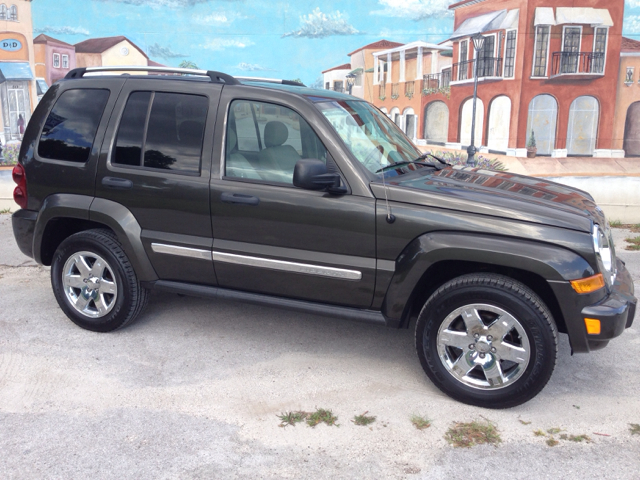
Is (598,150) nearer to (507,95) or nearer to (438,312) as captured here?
(507,95)

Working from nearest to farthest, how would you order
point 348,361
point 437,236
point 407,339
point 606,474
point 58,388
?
1. point 606,474
2. point 437,236
3. point 58,388
4. point 348,361
5. point 407,339

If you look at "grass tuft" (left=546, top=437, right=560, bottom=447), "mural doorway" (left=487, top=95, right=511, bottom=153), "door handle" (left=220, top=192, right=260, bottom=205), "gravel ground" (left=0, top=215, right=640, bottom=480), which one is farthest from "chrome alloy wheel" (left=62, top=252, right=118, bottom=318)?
"mural doorway" (left=487, top=95, right=511, bottom=153)

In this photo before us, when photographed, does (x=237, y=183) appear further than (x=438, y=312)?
Yes

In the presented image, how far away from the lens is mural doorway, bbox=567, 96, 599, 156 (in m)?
8.48

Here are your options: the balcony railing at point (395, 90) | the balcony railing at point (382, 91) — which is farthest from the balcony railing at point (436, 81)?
the balcony railing at point (382, 91)

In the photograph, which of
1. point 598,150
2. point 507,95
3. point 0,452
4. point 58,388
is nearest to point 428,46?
point 507,95

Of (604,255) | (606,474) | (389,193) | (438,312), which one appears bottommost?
(606,474)

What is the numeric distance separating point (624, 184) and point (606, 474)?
6.69 metres

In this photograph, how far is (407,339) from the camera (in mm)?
4676

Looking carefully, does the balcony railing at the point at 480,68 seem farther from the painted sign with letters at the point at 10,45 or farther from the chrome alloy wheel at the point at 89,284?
the painted sign with letters at the point at 10,45

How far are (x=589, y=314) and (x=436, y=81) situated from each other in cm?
621

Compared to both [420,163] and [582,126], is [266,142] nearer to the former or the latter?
[420,163]

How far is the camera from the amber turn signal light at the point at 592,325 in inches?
132

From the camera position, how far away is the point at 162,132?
14.0ft
